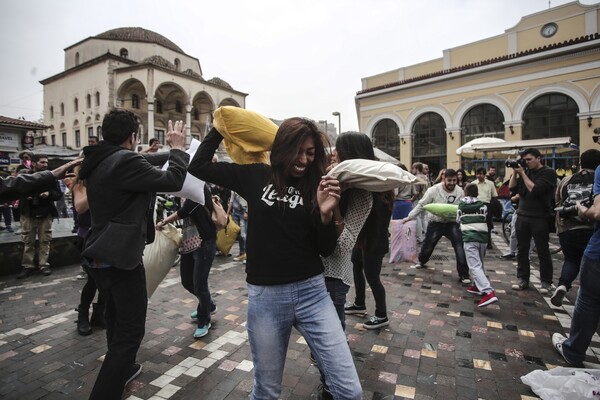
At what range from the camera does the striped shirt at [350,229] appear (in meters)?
2.06

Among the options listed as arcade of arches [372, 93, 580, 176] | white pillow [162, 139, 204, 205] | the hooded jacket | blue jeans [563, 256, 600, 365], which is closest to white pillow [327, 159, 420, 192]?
the hooded jacket

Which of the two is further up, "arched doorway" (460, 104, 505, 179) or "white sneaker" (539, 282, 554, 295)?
"arched doorway" (460, 104, 505, 179)

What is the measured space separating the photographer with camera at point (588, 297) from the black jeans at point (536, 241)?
207cm

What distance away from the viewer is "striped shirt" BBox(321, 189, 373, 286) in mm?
2062

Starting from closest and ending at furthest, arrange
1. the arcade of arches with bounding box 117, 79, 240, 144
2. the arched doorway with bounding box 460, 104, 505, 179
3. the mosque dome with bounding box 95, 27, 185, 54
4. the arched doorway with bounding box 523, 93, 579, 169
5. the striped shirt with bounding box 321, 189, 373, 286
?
the striped shirt with bounding box 321, 189, 373, 286, the arched doorway with bounding box 523, 93, 579, 169, the arched doorway with bounding box 460, 104, 505, 179, the arcade of arches with bounding box 117, 79, 240, 144, the mosque dome with bounding box 95, 27, 185, 54

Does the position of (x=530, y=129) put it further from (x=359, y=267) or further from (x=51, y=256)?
(x=51, y=256)

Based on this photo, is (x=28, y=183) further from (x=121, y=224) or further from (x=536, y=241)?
(x=536, y=241)

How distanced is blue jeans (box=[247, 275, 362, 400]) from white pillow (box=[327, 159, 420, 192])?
2.06 ft

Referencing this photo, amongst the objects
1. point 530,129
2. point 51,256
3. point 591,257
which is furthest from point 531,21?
point 51,256

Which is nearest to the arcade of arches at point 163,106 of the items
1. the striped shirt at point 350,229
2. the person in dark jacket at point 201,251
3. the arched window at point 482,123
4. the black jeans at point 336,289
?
the arched window at point 482,123

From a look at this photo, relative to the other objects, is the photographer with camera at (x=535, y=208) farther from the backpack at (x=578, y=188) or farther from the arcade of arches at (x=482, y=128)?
the arcade of arches at (x=482, y=128)

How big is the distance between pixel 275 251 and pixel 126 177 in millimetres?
1273

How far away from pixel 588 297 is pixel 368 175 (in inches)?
96.8

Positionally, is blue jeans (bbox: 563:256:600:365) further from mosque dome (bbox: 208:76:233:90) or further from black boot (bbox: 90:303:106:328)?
mosque dome (bbox: 208:76:233:90)
